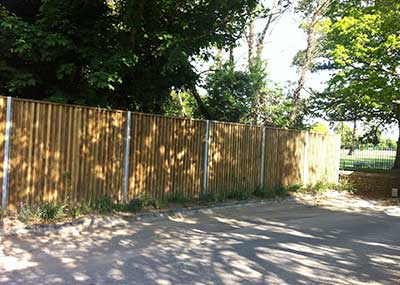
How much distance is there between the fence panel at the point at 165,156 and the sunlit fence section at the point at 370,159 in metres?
12.6

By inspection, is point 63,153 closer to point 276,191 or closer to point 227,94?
point 276,191

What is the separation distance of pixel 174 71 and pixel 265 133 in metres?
4.32

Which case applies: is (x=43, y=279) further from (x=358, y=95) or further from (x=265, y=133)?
(x=358, y=95)

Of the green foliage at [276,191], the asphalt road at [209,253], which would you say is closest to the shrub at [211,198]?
the asphalt road at [209,253]

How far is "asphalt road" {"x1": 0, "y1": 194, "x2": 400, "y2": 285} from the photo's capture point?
5.97 m

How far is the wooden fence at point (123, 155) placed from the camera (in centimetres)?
890

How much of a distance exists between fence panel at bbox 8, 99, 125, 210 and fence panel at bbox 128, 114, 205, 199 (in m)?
0.53

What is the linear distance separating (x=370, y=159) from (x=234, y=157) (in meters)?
12.4

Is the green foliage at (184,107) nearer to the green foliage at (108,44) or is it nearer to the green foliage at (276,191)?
the green foliage at (276,191)

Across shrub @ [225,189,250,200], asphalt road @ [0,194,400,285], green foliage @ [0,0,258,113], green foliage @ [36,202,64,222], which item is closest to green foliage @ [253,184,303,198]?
shrub @ [225,189,250,200]

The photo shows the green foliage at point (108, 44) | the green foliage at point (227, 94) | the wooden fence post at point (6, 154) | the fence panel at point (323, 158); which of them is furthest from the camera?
the green foliage at point (227, 94)

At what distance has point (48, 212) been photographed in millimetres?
8688

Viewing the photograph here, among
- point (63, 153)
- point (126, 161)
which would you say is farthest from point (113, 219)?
point (126, 161)

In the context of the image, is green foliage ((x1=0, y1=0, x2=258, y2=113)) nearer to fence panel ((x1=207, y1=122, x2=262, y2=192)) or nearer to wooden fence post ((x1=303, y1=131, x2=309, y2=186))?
fence panel ((x1=207, y1=122, x2=262, y2=192))
